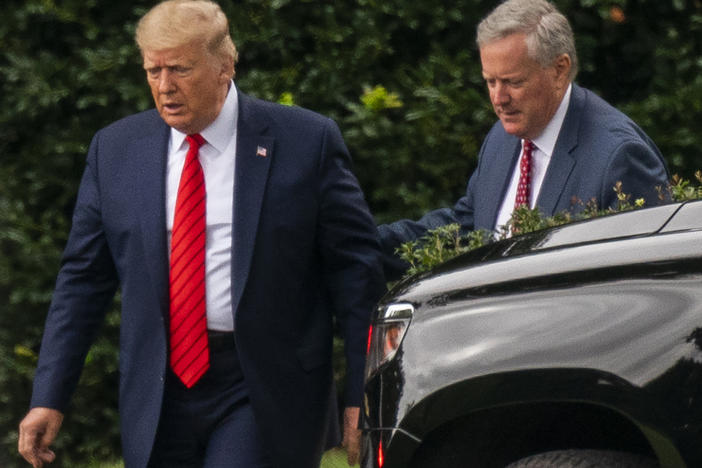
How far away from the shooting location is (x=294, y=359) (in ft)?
14.3

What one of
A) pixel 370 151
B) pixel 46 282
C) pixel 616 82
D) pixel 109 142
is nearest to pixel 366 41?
pixel 370 151

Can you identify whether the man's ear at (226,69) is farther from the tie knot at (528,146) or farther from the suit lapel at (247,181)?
the tie knot at (528,146)

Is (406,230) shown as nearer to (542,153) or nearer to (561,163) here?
(542,153)

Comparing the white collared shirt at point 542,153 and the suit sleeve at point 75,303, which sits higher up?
the white collared shirt at point 542,153

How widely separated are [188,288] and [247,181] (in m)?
0.36

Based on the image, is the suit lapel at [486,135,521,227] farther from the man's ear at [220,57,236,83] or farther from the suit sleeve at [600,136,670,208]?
the man's ear at [220,57,236,83]

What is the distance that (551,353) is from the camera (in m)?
3.00

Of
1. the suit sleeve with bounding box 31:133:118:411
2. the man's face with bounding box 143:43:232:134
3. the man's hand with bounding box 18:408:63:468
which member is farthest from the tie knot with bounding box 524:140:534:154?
the man's hand with bounding box 18:408:63:468

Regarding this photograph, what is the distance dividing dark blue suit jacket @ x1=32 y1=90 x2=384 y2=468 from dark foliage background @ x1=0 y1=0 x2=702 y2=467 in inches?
79.1

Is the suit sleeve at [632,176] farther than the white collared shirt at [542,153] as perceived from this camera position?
No

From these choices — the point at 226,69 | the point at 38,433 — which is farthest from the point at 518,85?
the point at 38,433

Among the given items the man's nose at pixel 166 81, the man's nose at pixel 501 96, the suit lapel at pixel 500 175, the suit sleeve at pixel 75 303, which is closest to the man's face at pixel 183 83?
the man's nose at pixel 166 81

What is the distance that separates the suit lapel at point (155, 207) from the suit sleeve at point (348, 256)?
19.0 inches

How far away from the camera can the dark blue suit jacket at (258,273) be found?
13.9 feet
